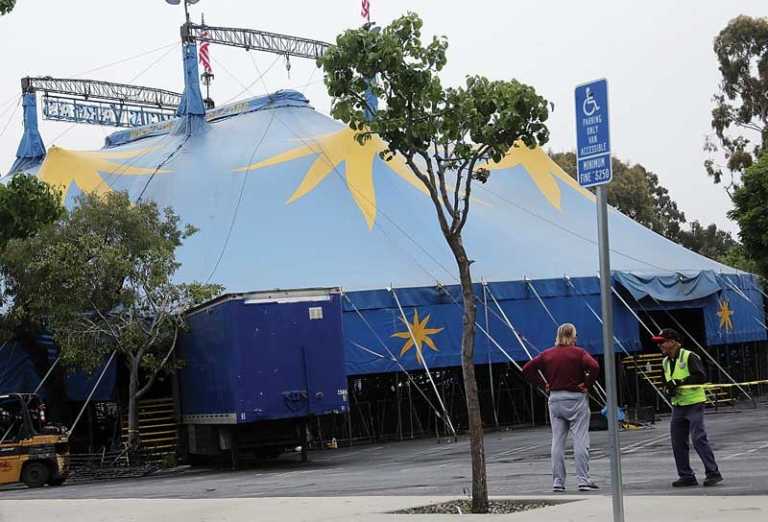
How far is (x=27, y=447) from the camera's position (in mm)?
21375

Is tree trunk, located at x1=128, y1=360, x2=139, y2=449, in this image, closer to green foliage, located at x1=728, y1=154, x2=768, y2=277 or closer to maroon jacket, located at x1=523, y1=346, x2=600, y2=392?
maroon jacket, located at x1=523, y1=346, x2=600, y2=392

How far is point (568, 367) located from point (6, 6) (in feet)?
32.3

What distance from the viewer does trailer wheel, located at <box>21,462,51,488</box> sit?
2141 centimetres

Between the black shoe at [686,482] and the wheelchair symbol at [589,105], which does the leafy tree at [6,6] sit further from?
the wheelchair symbol at [589,105]

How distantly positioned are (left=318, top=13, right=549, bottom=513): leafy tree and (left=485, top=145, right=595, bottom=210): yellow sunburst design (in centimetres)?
1970

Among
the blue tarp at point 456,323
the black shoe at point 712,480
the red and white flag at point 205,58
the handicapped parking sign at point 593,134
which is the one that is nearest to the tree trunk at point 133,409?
the blue tarp at point 456,323

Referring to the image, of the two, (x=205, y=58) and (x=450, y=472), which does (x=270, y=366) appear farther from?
(x=205, y=58)

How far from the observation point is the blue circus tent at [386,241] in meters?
26.1

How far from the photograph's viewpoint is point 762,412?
81.4 feet

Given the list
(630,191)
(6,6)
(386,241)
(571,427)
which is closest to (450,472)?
(571,427)

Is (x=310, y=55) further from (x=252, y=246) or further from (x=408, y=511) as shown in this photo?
(x=408, y=511)

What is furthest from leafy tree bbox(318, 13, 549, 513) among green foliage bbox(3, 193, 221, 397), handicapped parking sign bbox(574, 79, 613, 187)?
green foliage bbox(3, 193, 221, 397)

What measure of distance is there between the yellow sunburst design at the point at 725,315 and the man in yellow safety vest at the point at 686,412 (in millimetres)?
19306

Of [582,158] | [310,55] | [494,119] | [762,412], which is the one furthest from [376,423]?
[582,158]
